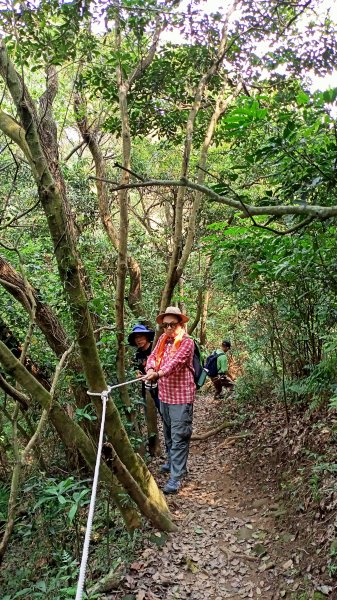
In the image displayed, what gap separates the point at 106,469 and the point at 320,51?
5.90 metres

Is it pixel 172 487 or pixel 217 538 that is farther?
pixel 172 487

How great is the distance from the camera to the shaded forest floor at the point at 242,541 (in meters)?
3.39

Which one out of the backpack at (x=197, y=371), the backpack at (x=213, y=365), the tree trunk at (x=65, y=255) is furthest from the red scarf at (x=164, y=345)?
the backpack at (x=213, y=365)

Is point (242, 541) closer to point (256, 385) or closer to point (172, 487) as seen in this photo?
point (172, 487)

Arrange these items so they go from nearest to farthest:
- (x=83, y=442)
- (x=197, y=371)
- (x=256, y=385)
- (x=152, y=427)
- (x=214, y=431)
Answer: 1. (x=83, y=442)
2. (x=197, y=371)
3. (x=152, y=427)
4. (x=214, y=431)
5. (x=256, y=385)

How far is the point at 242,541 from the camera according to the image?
13.7 feet

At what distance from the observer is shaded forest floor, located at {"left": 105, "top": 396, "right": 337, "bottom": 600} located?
3.39 metres

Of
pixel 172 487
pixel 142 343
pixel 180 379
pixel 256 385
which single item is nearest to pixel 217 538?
pixel 172 487

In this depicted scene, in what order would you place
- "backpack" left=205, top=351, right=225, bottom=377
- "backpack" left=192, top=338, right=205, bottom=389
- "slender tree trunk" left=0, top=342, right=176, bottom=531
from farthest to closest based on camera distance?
"backpack" left=205, top=351, right=225, bottom=377 → "backpack" left=192, top=338, right=205, bottom=389 → "slender tree trunk" left=0, top=342, right=176, bottom=531

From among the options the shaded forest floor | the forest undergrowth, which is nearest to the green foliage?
the shaded forest floor

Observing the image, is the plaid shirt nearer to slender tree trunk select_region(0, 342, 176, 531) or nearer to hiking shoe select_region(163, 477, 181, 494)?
hiking shoe select_region(163, 477, 181, 494)

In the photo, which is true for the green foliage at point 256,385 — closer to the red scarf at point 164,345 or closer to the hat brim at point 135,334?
the hat brim at point 135,334

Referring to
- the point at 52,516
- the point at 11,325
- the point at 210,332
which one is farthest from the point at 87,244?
the point at 210,332

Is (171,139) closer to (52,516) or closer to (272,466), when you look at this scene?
(272,466)
